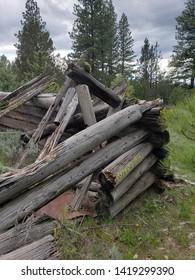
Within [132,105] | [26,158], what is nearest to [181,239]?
[132,105]

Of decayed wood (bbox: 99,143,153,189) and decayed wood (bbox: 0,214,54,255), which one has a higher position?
decayed wood (bbox: 99,143,153,189)

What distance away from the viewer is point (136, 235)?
386 cm

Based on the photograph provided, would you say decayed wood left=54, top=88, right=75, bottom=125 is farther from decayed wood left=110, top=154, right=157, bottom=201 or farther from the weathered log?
decayed wood left=110, top=154, right=157, bottom=201

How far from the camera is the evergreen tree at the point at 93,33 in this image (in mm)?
27031

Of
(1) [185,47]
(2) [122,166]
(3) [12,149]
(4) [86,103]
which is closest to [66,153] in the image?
(2) [122,166]

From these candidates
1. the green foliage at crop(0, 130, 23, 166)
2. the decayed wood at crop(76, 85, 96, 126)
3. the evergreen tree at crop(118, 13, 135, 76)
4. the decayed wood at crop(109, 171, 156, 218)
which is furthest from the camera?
the evergreen tree at crop(118, 13, 135, 76)

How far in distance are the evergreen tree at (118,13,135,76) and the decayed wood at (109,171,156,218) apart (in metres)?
32.7

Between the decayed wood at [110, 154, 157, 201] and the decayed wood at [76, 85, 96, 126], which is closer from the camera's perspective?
the decayed wood at [110, 154, 157, 201]

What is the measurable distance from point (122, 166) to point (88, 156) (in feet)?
1.83

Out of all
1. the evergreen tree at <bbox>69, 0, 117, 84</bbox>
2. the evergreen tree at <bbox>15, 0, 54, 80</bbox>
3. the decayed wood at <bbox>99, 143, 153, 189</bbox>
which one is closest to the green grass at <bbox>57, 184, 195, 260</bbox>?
the decayed wood at <bbox>99, 143, 153, 189</bbox>

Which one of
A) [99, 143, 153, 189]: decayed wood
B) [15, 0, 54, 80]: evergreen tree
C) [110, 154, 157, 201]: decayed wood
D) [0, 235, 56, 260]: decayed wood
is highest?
[15, 0, 54, 80]: evergreen tree

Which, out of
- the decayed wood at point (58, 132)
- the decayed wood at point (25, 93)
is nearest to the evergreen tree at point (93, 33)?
the decayed wood at point (25, 93)

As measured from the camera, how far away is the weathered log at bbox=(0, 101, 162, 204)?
10.1 feet
